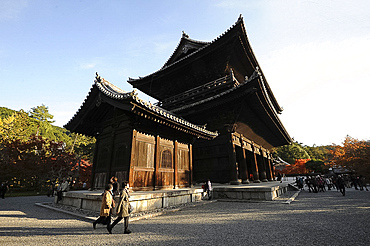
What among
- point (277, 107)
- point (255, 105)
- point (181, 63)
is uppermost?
point (181, 63)

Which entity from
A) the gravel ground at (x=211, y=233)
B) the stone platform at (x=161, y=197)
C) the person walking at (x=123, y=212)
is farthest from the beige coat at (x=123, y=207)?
the stone platform at (x=161, y=197)

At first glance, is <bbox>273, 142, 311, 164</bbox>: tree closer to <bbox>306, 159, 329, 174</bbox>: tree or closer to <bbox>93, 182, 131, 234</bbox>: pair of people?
<bbox>306, 159, 329, 174</bbox>: tree

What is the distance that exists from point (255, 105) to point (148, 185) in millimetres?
9872

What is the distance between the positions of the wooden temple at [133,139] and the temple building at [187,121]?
4 centimetres

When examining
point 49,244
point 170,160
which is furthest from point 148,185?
point 49,244

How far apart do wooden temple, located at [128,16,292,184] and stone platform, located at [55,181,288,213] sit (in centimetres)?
198

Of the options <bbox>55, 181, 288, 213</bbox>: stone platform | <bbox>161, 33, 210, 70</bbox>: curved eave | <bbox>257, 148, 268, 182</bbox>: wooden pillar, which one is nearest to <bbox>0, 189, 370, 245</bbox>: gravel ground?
<bbox>55, 181, 288, 213</bbox>: stone platform

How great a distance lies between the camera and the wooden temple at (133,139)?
8.27 metres

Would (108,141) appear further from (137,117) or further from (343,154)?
(343,154)

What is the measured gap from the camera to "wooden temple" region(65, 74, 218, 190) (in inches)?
325

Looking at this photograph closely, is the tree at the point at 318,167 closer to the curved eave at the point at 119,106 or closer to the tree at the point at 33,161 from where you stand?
the curved eave at the point at 119,106

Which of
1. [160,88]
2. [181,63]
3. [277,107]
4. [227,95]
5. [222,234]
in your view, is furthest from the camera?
[277,107]

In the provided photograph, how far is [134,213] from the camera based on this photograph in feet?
22.0

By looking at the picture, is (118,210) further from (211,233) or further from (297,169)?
(297,169)
